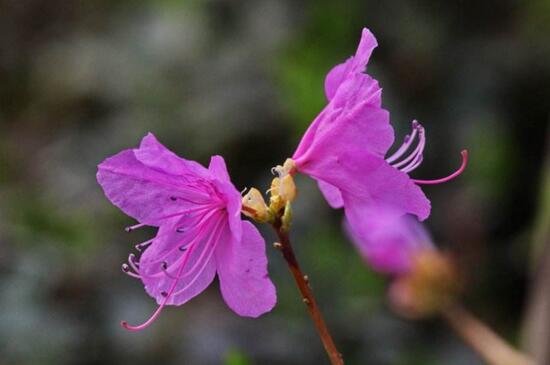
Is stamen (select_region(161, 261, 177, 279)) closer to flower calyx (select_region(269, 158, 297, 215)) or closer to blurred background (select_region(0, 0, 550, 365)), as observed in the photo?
flower calyx (select_region(269, 158, 297, 215))

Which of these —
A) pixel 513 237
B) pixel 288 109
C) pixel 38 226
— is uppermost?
pixel 288 109

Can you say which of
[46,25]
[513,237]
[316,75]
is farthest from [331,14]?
[46,25]

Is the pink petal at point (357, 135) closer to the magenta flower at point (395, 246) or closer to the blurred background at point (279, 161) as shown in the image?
the magenta flower at point (395, 246)

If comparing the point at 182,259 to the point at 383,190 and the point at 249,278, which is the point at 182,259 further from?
the point at 383,190

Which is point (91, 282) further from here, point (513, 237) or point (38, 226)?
point (513, 237)

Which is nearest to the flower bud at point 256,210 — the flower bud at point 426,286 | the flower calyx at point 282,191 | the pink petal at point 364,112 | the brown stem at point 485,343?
the flower calyx at point 282,191

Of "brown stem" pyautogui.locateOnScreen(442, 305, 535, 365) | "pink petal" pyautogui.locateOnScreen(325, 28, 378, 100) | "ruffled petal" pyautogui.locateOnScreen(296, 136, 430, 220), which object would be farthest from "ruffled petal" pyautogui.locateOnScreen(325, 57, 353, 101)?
"brown stem" pyautogui.locateOnScreen(442, 305, 535, 365)

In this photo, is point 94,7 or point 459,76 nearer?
point 459,76
